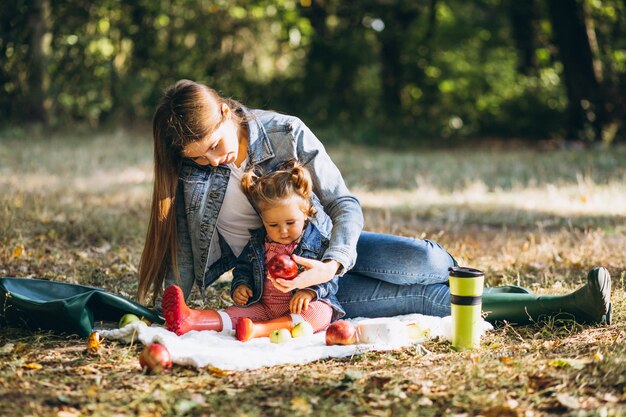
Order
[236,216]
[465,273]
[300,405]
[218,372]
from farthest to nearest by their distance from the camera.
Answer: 1. [236,216]
2. [465,273]
3. [218,372]
4. [300,405]

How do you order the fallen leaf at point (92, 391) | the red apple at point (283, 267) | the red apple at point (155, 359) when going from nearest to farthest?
the fallen leaf at point (92, 391) < the red apple at point (155, 359) < the red apple at point (283, 267)

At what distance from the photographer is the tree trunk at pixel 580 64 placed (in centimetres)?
1277

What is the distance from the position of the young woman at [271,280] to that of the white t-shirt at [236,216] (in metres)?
0.04

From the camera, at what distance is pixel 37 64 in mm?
A: 12883

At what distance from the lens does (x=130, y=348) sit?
11.4ft

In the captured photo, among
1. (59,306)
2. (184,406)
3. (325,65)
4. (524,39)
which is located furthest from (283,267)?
(524,39)

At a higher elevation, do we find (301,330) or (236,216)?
(236,216)

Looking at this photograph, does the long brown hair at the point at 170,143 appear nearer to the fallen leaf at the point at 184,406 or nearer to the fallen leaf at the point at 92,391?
the fallen leaf at the point at 92,391

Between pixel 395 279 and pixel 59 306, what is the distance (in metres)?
1.55

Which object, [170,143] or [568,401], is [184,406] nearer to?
[568,401]

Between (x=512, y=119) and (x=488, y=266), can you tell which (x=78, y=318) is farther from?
(x=512, y=119)

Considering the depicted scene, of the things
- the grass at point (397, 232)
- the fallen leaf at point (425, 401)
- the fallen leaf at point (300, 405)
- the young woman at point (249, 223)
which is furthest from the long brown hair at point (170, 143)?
the fallen leaf at point (425, 401)

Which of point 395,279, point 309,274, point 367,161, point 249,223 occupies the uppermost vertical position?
point 249,223

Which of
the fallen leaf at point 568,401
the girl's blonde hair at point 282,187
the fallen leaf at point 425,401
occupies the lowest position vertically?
the fallen leaf at point 425,401
